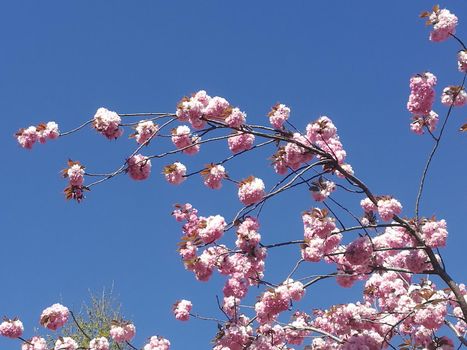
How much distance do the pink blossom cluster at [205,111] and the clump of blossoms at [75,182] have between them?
1.08m

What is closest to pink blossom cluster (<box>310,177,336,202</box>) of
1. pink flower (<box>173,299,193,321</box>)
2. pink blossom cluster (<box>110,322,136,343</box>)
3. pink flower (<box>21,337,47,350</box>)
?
pink flower (<box>173,299,193,321</box>)

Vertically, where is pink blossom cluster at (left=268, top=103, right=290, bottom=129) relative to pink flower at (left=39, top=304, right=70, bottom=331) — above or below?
above

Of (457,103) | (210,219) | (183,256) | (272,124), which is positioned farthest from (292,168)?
(457,103)

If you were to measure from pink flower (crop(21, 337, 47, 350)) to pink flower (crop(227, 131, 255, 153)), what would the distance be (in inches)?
146

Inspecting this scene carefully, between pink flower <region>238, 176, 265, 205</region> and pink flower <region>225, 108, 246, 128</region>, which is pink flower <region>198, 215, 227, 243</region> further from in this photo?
pink flower <region>225, 108, 246, 128</region>

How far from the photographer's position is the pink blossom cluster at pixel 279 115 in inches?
225

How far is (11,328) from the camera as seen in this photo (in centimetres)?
747

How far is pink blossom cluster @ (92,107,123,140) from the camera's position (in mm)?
5676

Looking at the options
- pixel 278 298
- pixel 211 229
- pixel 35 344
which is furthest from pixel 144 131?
pixel 35 344

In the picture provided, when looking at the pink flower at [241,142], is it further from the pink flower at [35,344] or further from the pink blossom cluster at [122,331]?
the pink flower at [35,344]

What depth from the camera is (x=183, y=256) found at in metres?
5.38

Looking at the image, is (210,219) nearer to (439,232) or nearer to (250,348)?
(250,348)

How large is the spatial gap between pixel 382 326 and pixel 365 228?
5.77ft

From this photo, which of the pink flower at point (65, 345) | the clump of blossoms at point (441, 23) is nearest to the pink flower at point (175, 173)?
the pink flower at point (65, 345)
